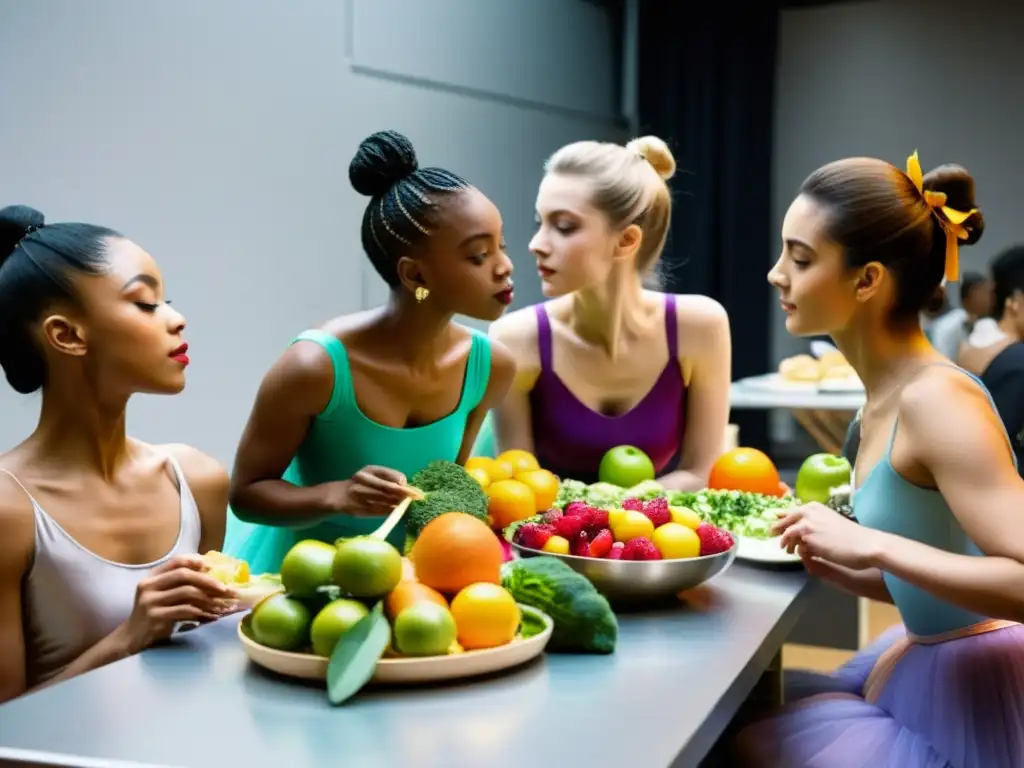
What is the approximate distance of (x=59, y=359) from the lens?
1461 millimetres

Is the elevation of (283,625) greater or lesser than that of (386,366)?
lesser

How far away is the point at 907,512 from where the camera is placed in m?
1.49

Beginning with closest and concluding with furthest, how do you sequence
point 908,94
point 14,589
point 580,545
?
point 14,589, point 580,545, point 908,94

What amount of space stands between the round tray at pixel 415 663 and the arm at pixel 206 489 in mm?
509

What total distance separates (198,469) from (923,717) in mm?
1062

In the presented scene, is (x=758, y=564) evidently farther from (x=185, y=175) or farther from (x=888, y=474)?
(x=185, y=175)

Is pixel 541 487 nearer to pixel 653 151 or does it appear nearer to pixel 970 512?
pixel 970 512

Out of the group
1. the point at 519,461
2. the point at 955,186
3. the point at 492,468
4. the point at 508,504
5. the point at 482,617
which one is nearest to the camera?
the point at 482,617

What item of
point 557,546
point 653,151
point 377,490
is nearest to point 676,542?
point 557,546

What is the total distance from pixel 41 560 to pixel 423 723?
63 cm

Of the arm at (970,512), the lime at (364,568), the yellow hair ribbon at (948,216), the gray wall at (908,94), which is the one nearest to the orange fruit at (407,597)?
the lime at (364,568)

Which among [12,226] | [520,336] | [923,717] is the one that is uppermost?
[12,226]

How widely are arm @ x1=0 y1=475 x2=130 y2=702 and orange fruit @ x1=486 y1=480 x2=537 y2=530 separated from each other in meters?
0.60

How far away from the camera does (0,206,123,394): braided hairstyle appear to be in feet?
4.78
